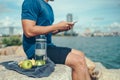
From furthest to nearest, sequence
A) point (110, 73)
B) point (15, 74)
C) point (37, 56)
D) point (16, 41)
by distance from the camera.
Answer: point (16, 41) < point (110, 73) < point (37, 56) < point (15, 74)

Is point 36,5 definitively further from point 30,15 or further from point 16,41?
point 16,41

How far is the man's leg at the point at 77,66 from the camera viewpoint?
17.6ft

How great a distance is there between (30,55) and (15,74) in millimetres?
686

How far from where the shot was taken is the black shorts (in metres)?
5.61

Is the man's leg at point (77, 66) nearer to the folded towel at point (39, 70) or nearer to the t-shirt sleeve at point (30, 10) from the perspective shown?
the folded towel at point (39, 70)

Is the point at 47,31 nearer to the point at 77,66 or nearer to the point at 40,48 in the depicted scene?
the point at 40,48

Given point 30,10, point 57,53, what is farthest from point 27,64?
point 30,10

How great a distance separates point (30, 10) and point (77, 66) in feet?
4.29

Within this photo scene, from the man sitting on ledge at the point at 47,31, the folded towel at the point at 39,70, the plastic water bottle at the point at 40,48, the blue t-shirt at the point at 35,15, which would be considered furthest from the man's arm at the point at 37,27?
the folded towel at the point at 39,70

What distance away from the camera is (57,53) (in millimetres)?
5633

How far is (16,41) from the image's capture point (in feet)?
120

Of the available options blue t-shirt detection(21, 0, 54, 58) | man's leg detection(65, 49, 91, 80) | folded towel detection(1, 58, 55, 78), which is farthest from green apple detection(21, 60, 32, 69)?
man's leg detection(65, 49, 91, 80)

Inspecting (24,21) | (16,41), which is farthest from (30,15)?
(16,41)

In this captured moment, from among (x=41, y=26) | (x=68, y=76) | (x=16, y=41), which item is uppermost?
(x=41, y=26)
